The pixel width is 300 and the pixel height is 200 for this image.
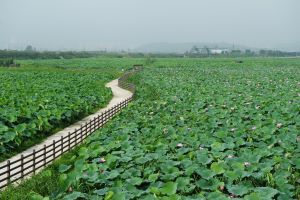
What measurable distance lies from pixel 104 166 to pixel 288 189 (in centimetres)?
345

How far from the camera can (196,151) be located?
9555 mm

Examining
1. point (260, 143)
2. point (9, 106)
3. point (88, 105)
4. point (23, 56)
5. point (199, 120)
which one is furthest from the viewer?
point (23, 56)

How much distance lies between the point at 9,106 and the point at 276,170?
506 inches

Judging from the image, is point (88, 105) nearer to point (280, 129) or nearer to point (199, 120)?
point (199, 120)

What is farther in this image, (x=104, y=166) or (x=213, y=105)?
(x=213, y=105)

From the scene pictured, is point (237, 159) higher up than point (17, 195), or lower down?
higher up

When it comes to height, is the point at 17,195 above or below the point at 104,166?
below

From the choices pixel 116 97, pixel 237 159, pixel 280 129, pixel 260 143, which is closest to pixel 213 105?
pixel 280 129

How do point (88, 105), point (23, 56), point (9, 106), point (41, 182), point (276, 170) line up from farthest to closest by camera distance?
point (23, 56), point (88, 105), point (9, 106), point (41, 182), point (276, 170)

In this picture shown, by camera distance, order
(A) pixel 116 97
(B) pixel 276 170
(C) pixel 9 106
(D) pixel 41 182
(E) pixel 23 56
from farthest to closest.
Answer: (E) pixel 23 56
(A) pixel 116 97
(C) pixel 9 106
(D) pixel 41 182
(B) pixel 276 170

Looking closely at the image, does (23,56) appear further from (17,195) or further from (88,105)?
(17,195)

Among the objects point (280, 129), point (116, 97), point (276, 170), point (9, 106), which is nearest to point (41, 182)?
point (276, 170)

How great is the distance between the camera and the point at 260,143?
10.5 m

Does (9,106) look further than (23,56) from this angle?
No
